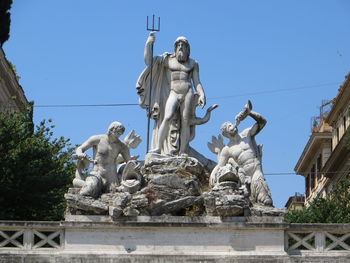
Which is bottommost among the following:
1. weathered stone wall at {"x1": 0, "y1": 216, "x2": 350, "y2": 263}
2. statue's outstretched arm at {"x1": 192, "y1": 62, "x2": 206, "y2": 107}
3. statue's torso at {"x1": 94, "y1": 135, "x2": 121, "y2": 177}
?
weathered stone wall at {"x1": 0, "y1": 216, "x2": 350, "y2": 263}

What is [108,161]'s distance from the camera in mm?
25750

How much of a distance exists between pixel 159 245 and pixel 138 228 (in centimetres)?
60

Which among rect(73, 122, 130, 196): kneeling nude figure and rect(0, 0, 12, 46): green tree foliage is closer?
rect(73, 122, 130, 196): kneeling nude figure

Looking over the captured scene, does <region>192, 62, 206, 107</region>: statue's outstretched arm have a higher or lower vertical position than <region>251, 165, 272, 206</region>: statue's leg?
higher

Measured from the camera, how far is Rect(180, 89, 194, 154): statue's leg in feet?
87.5

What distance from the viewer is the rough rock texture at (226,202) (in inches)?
968

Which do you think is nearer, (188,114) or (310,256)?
(310,256)

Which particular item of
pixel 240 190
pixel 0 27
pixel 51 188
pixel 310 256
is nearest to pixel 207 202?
pixel 240 190

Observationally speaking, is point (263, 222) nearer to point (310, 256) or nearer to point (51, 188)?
point (310, 256)

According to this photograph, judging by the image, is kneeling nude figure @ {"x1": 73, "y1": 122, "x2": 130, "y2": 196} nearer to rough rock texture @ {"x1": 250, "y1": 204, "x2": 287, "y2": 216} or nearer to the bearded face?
the bearded face

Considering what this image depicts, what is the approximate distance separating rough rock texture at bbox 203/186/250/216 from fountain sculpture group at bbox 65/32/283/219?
20mm

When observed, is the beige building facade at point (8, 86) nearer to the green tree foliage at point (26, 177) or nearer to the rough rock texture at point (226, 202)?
the green tree foliage at point (26, 177)

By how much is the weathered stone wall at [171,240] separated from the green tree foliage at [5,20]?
801 inches

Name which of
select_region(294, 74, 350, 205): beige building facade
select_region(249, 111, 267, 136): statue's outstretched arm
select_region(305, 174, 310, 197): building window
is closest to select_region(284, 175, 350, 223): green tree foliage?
select_region(294, 74, 350, 205): beige building facade
